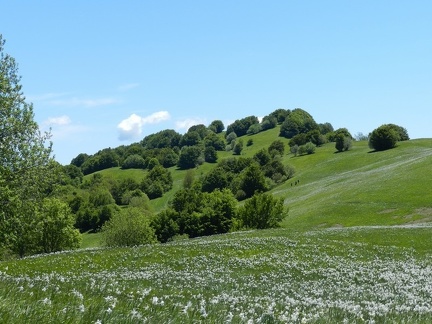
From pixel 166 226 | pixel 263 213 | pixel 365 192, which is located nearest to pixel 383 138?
pixel 365 192

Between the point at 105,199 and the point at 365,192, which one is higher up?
the point at 105,199

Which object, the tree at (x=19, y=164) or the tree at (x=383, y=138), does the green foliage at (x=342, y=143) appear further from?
the tree at (x=19, y=164)

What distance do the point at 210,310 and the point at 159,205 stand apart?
173343mm

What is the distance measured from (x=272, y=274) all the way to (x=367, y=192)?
69.7m

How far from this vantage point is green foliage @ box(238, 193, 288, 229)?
78.3m

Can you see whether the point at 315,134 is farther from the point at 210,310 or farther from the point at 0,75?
the point at 210,310

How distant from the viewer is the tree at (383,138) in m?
145

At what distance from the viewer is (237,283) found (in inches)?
781

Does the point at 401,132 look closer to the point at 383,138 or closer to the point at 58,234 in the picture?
the point at 383,138

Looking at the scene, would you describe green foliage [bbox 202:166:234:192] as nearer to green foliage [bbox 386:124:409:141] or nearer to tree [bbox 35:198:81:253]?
green foliage [bbox 386:124:409:141]

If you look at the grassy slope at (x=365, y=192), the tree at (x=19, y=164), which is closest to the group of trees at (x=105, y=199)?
the tree at (x=19, y=164)

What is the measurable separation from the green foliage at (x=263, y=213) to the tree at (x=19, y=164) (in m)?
50.4

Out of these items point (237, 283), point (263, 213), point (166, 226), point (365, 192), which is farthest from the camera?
point (166, 226)

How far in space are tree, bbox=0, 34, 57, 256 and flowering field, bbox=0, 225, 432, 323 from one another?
278cm
